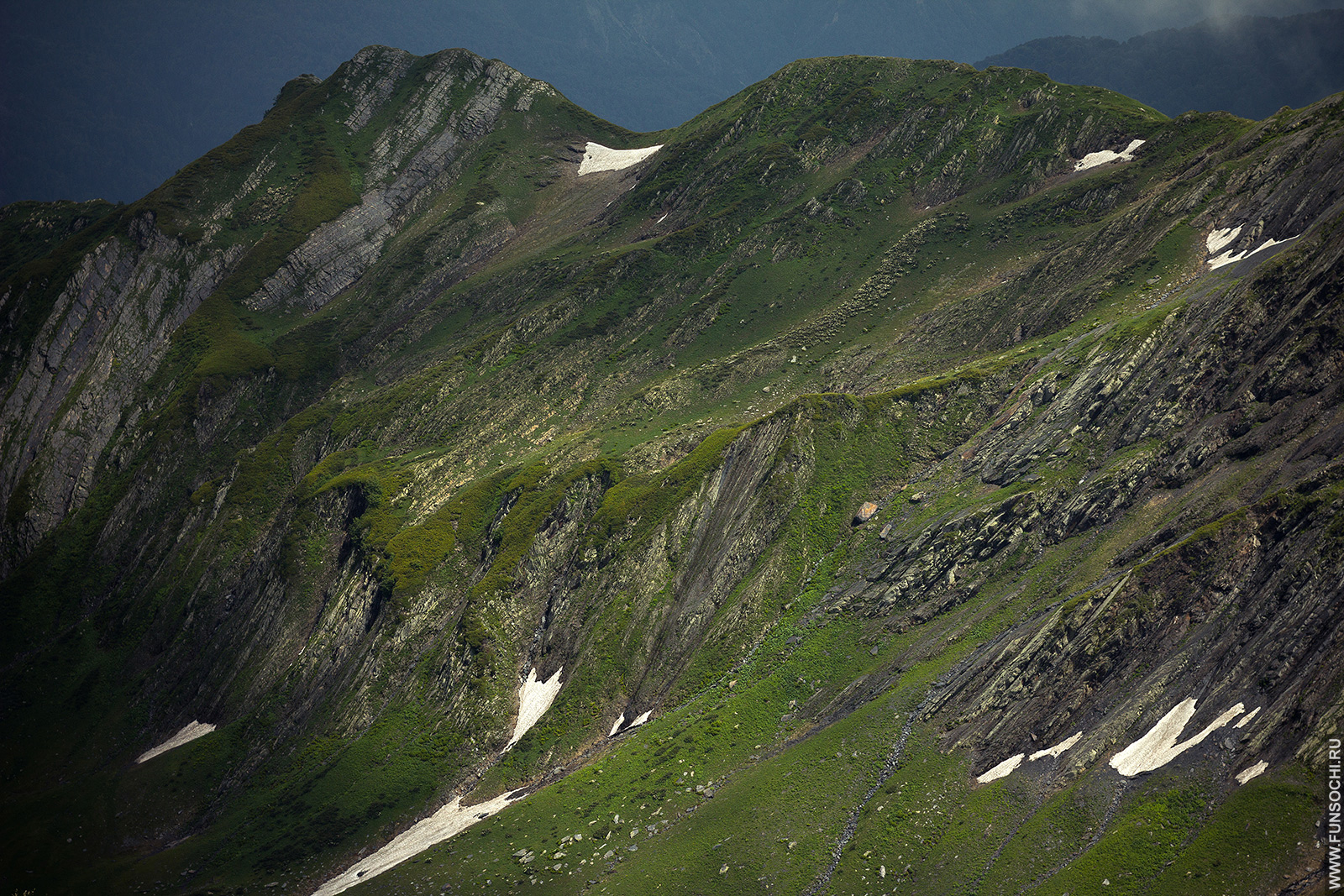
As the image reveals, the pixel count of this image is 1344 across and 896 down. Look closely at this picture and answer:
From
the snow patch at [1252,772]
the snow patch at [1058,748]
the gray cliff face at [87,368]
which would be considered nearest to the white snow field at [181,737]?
the gray cliff face at [87,368]

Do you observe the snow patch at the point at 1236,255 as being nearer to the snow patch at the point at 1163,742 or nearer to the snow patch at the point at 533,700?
the snow patch at the point at 1163,742

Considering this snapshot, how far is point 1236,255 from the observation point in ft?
299

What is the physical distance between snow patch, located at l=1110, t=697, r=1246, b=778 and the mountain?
0.94ft

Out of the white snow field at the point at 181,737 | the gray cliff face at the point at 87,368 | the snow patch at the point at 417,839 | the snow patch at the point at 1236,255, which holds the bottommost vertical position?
the snow patch at the point at 417,839

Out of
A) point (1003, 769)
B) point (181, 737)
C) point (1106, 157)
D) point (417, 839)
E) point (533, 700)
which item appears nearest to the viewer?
point (1003, 769)

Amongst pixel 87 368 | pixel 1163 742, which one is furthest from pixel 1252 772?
pixel 87 368

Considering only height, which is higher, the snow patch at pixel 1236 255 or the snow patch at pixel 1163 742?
the snow patch at pixel 1236 255

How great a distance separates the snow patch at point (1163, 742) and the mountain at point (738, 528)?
287 mm

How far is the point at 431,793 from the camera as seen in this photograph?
8481 centimetres

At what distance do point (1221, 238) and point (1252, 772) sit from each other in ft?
245

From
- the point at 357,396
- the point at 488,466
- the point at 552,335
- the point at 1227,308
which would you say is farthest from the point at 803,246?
the point at 357,396

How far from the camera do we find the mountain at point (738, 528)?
55.6m

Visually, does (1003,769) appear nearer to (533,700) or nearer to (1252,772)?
(1252,772)

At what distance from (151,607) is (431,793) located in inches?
3206
